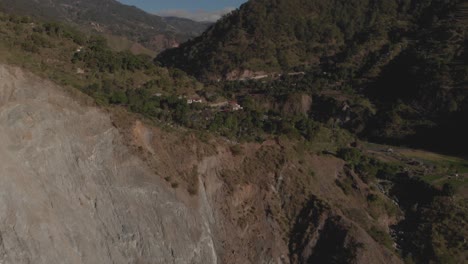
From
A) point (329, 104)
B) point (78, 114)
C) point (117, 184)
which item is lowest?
point (329, 104)

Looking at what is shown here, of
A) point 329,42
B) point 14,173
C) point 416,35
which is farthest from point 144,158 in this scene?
point 329,42

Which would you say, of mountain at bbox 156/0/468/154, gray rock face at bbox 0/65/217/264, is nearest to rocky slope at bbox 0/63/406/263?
gray rock face at bbox 0/65/217/264

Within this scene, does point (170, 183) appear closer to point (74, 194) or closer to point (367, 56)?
point (74, 194)

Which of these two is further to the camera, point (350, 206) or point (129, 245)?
point (350, 206)

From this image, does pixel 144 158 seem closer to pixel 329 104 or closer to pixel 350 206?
pixel 350 206

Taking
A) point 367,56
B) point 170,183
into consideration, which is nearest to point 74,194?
point 170,183

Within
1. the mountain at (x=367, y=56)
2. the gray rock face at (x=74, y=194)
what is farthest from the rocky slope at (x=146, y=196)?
the mountain at (x=367, y=56)

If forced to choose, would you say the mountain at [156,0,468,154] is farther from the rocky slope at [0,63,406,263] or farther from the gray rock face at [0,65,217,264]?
the gray rock face at [0,65,217,264]
